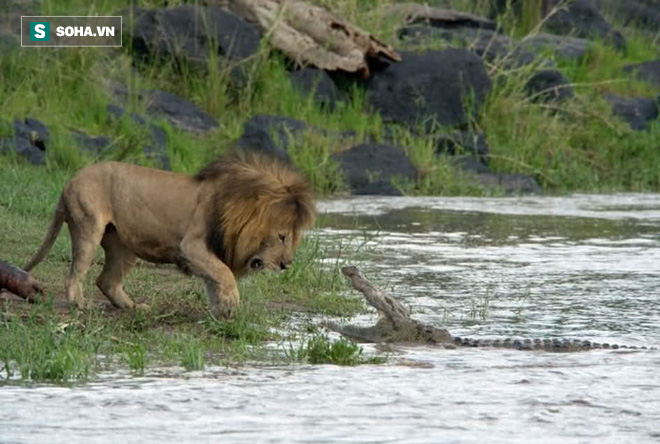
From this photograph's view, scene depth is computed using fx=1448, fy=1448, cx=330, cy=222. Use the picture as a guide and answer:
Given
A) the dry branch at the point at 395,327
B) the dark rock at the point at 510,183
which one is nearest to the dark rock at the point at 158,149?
the dark rock at the point at 510,183

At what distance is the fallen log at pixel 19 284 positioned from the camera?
7.12 metres

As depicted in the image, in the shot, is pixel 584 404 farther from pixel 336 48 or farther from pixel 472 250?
pixel 336 48

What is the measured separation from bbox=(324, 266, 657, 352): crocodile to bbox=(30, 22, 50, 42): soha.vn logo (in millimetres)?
9674

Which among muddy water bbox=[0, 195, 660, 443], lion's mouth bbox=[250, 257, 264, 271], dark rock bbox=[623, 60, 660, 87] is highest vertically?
dark rock bbox=[623, 60, 660, 87]

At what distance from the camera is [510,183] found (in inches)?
617

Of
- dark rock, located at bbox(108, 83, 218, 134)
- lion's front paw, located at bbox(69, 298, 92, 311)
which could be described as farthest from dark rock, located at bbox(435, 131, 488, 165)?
lion's front paw, located at bbox(69, 298, 92, 311)

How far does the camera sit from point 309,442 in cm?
490

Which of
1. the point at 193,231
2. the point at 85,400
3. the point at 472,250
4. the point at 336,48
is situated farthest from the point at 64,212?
the point at 336,48

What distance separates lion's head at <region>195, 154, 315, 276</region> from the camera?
6.98 m

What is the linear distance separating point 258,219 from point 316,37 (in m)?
9.97

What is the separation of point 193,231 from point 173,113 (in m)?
8.61

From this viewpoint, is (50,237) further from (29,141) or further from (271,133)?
(271,133)

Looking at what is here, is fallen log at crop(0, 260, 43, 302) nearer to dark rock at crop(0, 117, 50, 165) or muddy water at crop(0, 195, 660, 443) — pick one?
muddy water at crop(0, 195, 660, 443)

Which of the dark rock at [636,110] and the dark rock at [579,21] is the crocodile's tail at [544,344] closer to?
the dark rock at [636,110]
